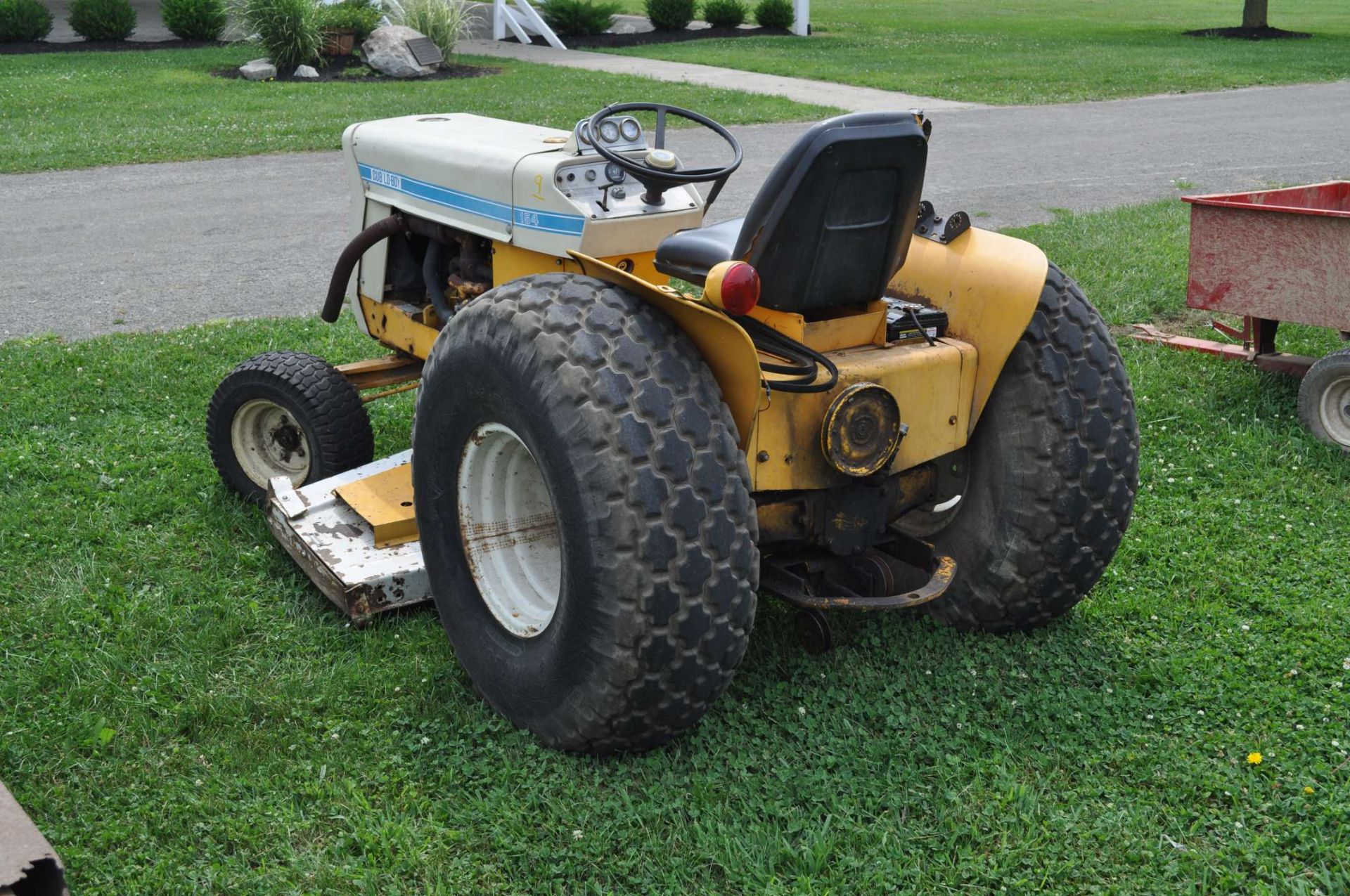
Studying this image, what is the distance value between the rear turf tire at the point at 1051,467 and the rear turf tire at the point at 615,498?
0.90 m

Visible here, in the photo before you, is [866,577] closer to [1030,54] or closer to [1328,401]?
[1328,401]

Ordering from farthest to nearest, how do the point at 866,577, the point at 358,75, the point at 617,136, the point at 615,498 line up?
the point at 358,75 → the point at 617,136 → the point at 866,577 → the point at 615,498

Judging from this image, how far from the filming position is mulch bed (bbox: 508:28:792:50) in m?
22.2

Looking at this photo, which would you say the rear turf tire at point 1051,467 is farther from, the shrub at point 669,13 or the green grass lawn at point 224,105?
the shrub at point 669,13

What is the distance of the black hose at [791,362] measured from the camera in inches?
116

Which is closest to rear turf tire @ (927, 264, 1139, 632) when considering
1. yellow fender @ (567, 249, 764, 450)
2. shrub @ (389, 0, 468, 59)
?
yellow fender @ (567, 249, 764, 450)

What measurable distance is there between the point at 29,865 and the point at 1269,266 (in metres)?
4.81

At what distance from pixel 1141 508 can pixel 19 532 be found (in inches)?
153

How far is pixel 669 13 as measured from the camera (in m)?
23.6

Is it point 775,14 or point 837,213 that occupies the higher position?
point 775,14

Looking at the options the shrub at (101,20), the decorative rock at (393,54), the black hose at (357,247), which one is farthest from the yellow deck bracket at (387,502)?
the shrub at (101,20)

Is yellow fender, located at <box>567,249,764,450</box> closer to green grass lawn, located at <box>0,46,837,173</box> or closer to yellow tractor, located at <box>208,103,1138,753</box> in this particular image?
yellow tractor, located at <box>208,103,1138,753</box>

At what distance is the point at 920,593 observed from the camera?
320cm

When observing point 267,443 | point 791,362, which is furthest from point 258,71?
point 791,362
